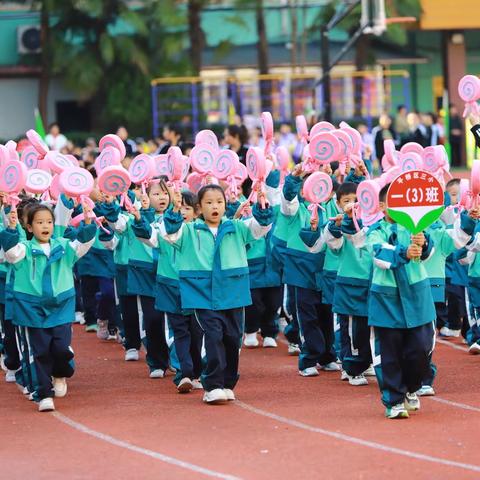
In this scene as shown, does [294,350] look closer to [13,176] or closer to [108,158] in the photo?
[108,158]

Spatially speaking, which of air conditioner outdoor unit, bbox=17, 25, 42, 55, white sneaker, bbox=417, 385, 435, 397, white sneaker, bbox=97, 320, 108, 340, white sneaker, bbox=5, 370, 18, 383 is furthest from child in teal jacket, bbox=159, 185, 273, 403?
air conditioner outdoor unit, bbox=17, 25, 42, 55

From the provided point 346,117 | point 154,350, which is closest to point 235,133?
point 154,350

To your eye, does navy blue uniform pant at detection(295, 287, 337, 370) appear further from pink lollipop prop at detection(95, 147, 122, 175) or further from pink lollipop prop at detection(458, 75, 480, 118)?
pink lollipop prop at detection(458, 75, 480, 118)

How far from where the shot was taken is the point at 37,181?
1198cm

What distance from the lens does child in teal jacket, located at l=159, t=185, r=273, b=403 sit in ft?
36.1

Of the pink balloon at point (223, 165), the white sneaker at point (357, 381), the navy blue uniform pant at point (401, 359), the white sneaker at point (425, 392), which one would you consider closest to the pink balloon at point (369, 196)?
the navy blue uniform pant at point (401, 359)

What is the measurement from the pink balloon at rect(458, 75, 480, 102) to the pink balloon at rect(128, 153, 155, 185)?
292 cm

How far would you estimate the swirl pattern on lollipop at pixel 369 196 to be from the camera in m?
10.2

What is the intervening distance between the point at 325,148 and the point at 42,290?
2.59 metres

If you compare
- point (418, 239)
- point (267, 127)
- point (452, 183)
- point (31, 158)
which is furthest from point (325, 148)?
point (31, 158)

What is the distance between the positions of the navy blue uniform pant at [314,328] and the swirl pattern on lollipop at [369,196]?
2292 mm

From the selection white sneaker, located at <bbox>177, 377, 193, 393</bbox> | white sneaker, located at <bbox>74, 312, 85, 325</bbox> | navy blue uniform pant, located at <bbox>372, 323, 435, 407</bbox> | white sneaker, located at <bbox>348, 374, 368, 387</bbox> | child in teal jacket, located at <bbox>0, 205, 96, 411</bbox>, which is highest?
child in teal jacket, located at <bbox>0, 205, 96, 411</bbox>

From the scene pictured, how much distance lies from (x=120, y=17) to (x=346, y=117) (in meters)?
8.20

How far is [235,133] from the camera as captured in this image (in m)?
16.0
